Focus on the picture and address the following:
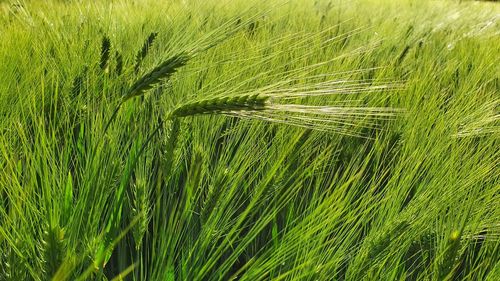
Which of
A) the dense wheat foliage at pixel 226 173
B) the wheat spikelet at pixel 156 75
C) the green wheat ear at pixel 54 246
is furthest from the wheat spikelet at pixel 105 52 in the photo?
the green wheat ear at pixel 54 246

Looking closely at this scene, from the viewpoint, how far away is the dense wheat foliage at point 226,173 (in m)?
0.58

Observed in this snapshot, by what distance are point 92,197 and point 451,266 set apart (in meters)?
0.42

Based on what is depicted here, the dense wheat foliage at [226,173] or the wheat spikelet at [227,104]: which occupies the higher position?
the wheat spikelet at [227,104]

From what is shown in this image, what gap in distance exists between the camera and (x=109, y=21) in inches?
52.8

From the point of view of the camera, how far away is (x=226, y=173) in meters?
0.69

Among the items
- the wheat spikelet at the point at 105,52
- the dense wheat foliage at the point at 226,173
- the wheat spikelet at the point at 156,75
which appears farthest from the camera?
the wheat spikelet at the point at 105,52

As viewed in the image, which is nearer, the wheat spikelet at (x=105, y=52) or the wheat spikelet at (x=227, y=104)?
the wheat spikelet at (x=227, y=104)

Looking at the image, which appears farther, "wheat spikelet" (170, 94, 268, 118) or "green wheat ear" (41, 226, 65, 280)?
"wheat spikelet" (170, 94, 268, 118)

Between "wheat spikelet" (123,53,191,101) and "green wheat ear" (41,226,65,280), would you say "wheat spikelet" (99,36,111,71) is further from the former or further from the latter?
"green wheat ear" (41,226,65,280)

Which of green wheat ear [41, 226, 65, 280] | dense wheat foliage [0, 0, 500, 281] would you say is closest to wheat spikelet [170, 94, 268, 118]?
dense wheat foliage [0, 0, 500, 281]

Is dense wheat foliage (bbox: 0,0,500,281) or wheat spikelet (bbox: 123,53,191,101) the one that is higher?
wheat spikelet (bbox: 123,53,191,101)

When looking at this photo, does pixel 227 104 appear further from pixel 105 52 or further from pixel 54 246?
pixel 105 52

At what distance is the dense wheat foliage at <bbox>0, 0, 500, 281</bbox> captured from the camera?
58 cm

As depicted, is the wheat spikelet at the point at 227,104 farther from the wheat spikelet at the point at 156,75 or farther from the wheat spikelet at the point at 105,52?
the wheat spikelet at the point at 105,52
